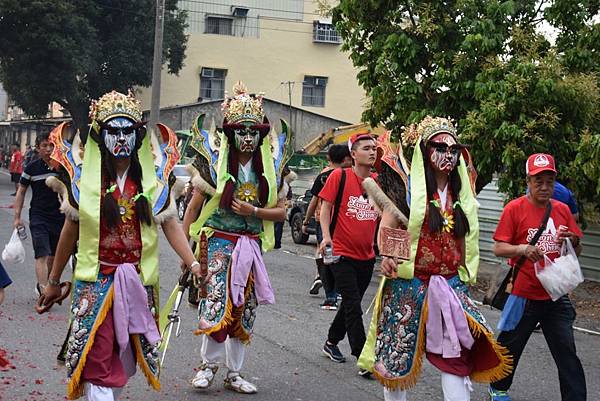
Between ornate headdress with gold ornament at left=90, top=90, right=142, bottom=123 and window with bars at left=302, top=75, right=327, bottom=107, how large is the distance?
4376 centimetres

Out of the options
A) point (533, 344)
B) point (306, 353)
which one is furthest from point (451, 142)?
point (533, 344)

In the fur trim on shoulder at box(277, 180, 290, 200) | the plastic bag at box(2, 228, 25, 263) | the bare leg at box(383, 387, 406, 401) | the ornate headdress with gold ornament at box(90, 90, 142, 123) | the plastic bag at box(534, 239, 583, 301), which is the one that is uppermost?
the ornate headdress with gold ornament at box(90, 90, 142, 123)

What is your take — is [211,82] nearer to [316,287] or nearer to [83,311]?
[316,287]

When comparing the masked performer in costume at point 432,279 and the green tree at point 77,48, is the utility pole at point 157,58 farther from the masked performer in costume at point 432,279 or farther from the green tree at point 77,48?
the masked performer in costume at point 432,279

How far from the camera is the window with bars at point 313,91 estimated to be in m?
49.0

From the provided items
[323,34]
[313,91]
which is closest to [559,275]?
[313,91]

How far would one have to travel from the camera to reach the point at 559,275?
5.98 m

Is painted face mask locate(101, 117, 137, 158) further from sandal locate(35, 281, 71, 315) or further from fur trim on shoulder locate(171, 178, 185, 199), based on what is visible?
sandal locate(35, 281, 71, 315)

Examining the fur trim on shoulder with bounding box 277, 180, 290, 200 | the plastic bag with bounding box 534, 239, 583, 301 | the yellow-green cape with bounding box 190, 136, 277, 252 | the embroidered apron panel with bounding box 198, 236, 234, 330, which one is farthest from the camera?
the fur trim on shoulder with bounding box 277, 180, 290, 200

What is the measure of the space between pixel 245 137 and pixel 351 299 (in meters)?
1.70

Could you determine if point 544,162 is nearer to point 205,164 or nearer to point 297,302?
point 205,164

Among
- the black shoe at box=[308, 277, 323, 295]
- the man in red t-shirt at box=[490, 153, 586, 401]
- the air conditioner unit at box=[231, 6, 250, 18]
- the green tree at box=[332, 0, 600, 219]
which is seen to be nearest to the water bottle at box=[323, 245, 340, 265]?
the man in red t-shirt at box=[490, 153, 586, 401]

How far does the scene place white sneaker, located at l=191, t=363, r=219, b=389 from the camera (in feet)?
21.7

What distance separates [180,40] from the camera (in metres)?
41.6
